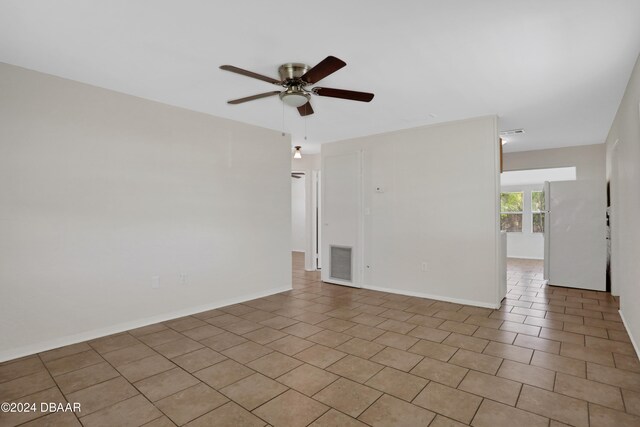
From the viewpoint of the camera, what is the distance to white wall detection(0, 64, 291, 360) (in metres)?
2.74

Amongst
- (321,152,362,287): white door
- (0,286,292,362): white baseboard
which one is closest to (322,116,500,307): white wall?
(321,152,362,287): white door

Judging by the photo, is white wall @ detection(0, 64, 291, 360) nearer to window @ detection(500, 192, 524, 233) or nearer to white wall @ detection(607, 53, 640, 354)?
white wall @ detection(607, 53, 640, 354)

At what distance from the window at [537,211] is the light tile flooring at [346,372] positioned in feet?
16.5

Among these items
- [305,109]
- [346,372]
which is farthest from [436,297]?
[305,109]

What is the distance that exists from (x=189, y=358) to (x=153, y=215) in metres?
1.62

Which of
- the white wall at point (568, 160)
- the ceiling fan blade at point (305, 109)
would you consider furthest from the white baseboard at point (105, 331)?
the white wall at point (568, 160)

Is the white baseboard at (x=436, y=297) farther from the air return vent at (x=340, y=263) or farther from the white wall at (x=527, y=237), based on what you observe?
the white wall at (x=527, y=237)

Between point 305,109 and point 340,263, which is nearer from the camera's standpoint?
point 305,109

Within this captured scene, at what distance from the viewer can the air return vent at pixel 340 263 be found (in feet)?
17.6

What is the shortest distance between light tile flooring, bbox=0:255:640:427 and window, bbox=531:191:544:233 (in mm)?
5043

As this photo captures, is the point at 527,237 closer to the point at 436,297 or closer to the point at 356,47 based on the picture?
the point at 436,297

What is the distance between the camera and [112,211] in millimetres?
3248

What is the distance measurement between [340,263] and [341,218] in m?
0.74

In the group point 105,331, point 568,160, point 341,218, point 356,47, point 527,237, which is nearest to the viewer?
point 356,47
